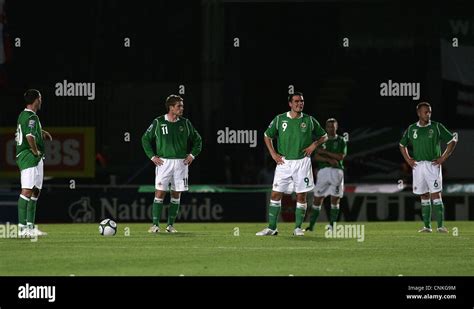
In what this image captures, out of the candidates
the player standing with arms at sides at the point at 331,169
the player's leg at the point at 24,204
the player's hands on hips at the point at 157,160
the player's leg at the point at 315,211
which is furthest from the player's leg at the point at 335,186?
the player's leg at the point at 24,204

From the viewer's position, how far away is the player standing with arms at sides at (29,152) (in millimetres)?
14805

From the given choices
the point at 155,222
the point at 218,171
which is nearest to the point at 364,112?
the point at 218,171

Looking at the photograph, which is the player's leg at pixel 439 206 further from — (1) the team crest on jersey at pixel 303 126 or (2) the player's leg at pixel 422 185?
(1) the team crest on jersey at pixel 303 126

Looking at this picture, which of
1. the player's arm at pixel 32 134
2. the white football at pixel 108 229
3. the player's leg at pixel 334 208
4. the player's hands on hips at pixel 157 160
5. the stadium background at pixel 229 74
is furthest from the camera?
the stadium background at pixel 229 74

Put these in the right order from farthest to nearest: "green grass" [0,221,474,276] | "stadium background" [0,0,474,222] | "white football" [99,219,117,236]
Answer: "stadium background" [0,0,474,222] → "white football" [99,219,117,236] → "green grass" [0,221,474,276]

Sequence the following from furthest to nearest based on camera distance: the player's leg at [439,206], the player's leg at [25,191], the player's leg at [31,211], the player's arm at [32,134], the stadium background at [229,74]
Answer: the stadium background at [229,74] → the player's leg at [439,206] → the player's leg at [31,211] → the player's leg at [25,191] → the player's arm at [32,134]

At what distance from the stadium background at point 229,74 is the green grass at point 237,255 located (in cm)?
606

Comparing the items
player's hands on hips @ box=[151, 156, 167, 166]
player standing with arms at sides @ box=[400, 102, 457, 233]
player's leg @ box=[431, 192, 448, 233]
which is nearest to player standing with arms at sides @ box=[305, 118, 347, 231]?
player standing with arms at sides @ box=[400, 102, 457, 233]

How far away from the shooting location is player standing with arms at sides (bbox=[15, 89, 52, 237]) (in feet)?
48.6

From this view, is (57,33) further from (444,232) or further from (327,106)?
(444,232)

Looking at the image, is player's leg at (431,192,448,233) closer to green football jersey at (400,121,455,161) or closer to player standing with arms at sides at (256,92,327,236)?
green football jersey at (400,121,455,161)

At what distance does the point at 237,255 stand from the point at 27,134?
356cm

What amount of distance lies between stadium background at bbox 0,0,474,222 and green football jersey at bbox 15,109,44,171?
7.60m

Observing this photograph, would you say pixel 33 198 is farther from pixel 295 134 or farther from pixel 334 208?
pixel 334 208
